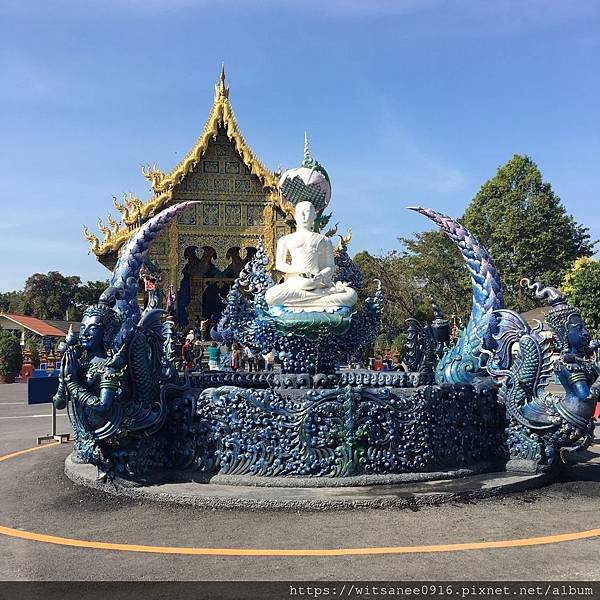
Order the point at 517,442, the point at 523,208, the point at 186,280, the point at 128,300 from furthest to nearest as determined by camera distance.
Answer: the point at 523,208 → the point at 186,280 → the point at 128,300 → the point at 517,442

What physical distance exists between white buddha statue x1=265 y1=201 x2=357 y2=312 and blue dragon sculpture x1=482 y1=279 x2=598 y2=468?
9.01 feet

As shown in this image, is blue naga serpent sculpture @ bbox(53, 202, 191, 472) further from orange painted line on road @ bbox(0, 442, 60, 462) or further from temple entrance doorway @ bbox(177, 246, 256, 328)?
temple entrance doorway @ bbox(177, 246, 256, 328)

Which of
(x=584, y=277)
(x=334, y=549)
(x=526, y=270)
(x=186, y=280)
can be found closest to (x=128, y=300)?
(x=334, y=549)

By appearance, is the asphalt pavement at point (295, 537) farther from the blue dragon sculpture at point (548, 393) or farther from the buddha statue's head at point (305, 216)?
the buddha statue's head at point (305, 216)

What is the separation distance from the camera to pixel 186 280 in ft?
111

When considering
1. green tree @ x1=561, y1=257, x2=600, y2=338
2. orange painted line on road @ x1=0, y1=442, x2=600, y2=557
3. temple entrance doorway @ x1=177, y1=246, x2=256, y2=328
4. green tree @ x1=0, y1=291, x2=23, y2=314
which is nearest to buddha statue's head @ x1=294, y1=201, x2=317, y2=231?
orange painted line on road @ x1=0, y1=442, x2=600, y2=557

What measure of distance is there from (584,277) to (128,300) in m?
18.2

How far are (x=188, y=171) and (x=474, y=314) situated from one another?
23.7m

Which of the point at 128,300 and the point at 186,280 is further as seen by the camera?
the point at 186,280

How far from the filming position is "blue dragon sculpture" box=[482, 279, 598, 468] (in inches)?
316

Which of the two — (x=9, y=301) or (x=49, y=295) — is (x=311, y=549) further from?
(x=9, y=301)

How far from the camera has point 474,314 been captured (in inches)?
394

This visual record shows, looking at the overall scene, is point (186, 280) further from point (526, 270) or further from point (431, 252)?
point (526, 270)

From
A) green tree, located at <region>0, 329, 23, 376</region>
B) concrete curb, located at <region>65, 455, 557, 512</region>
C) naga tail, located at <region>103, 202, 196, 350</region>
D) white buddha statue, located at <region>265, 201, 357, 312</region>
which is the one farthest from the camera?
green tree, located at <region>0, 329, 23, 376</region>
